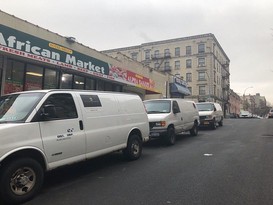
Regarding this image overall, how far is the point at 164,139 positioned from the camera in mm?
11656

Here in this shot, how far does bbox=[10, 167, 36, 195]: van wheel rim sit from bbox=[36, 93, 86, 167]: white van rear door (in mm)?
499

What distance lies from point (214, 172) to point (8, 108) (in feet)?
16.2

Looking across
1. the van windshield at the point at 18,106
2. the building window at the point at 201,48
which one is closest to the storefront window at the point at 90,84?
the van windshield at the point at 18,106

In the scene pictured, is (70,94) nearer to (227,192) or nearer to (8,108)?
(8,108)

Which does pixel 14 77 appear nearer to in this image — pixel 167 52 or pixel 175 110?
pixel 175 110

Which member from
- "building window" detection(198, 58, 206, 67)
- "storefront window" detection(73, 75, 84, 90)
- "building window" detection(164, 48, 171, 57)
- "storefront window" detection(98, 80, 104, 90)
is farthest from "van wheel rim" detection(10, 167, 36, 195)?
"building window" detection(164, 48, 171, 57)

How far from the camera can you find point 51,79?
15.2 metres

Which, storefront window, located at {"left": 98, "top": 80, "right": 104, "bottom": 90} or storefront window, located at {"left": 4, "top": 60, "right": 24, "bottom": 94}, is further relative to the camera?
storefront window, located at {"left": 98, "top": 80, "right": 104, "bottom": 90}

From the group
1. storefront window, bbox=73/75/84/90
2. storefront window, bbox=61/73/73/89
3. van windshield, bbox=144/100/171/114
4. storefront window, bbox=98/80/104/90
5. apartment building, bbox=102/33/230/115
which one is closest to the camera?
van windshield, bbox=144/100/171/114

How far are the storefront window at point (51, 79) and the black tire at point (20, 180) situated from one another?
403 inches

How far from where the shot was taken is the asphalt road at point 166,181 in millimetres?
5074

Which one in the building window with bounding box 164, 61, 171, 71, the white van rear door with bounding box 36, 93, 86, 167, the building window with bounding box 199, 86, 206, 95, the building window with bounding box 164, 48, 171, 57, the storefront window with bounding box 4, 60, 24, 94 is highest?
the building window with bounding box 164, 48, 171, 57

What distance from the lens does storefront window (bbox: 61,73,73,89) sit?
15.9 metres

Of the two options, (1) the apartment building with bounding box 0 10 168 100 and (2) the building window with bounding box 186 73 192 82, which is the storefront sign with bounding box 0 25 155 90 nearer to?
(1) the apartment building with bounding box 0 10 168 100
